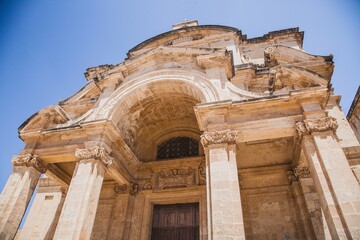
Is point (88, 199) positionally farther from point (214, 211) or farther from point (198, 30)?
point (198, 30)

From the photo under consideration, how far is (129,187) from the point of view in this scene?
10023 millimetres

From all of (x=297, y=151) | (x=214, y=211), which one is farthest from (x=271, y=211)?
(x=214, y=211)

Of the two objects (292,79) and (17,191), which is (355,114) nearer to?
(292,79)

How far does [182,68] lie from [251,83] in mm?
3325

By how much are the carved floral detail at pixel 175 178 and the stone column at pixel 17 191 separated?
174 inches

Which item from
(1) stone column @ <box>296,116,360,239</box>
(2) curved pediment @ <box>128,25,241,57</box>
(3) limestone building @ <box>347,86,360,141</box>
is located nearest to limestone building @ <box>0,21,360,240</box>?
(1) stone column @ <box>296,116,360,239</box>

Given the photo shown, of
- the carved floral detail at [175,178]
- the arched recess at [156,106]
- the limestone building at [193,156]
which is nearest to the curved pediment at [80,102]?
the limestone building at [193,156]

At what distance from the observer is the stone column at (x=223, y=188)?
5.32 metres

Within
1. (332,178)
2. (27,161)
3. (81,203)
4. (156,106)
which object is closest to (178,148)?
(156,106)

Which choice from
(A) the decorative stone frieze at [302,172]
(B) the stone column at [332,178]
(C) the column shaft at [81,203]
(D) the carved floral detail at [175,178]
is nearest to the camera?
(B) the stone column at [332,178]

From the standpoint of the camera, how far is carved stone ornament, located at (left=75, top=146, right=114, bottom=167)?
298 inches

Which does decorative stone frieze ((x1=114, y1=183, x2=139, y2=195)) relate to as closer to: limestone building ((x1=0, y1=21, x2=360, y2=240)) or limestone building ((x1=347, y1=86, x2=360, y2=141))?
limestone building ((x1=0, y1=21, x2=360, y2=240))

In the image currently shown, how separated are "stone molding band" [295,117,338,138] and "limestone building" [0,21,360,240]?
29 millimetres

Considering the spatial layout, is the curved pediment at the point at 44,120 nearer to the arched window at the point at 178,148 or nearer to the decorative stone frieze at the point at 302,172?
the arched window at the point at 178,148
